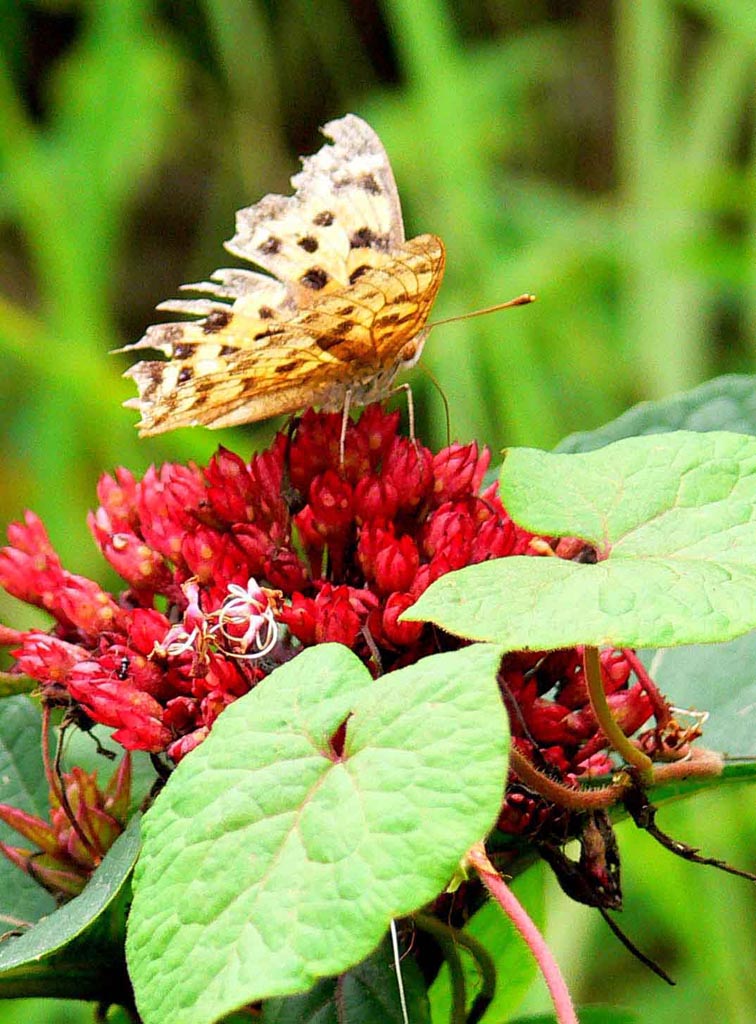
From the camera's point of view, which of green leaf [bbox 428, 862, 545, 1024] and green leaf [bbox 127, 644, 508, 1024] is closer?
green leaf [bbox 127, 644, 508, 1024]

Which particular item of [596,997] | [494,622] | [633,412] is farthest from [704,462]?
[596,997]

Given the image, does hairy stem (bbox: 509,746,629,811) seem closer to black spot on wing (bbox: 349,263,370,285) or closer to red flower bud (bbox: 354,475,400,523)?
→ red flower bud (bbox: 354,475,400,523)

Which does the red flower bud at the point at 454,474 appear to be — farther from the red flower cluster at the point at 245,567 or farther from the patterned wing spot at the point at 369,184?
the patterned wing spot at the point at 369,184

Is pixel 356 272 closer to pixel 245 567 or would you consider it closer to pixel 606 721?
pixel 245 567

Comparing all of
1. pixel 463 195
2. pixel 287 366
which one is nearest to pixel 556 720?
pixel 287 366

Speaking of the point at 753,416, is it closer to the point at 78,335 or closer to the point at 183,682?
the point at 183,682

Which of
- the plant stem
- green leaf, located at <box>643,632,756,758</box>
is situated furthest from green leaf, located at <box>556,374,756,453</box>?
the plant stem
